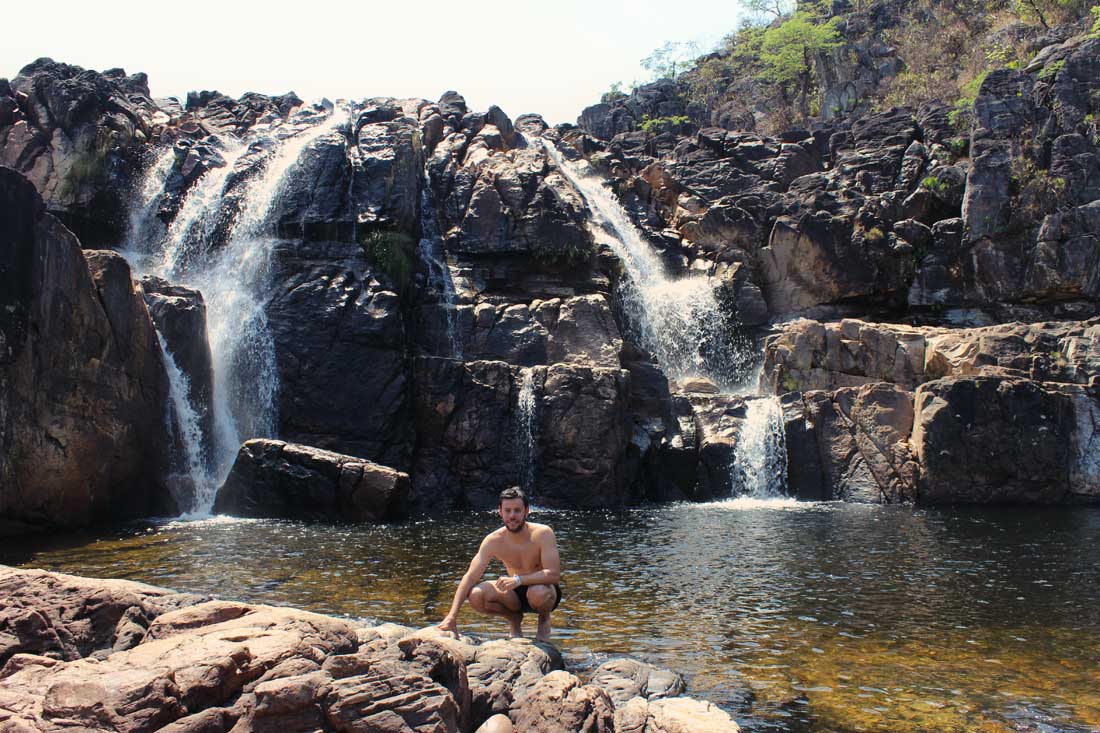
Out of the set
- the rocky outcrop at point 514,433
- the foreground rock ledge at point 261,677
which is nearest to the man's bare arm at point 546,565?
the foreground rock ledge at point 261,677

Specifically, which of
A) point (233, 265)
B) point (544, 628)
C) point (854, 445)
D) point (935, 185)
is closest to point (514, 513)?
point (544, 628)

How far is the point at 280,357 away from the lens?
2378 cm

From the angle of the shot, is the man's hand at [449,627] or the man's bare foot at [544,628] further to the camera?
the man's bare foot at [544,628]

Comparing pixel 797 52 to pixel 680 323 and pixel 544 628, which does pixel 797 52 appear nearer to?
pixel 680 323

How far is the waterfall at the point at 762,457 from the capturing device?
2408 cm

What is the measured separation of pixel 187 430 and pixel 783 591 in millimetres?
16015

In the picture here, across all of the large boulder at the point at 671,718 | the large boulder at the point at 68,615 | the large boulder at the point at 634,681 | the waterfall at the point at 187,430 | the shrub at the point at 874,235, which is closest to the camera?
the large boulder at the point at 671,718

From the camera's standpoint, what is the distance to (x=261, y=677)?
5234 millimetres

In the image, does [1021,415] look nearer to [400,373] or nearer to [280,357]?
[400,373]

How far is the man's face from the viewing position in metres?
7.95

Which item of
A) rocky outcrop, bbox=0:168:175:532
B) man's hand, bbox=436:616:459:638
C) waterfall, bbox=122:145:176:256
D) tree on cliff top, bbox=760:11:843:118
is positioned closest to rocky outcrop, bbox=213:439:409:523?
rocky outcrop, bbox=0:168:175:532

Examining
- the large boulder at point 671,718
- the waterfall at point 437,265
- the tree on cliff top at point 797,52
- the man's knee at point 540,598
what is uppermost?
the tree on cliff top at point 797,52

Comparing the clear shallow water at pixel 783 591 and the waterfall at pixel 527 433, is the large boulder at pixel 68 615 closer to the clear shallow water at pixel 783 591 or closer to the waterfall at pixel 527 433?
the clear shallow water at pixel 783 591

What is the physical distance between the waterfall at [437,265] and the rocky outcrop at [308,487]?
8754 millimetres
